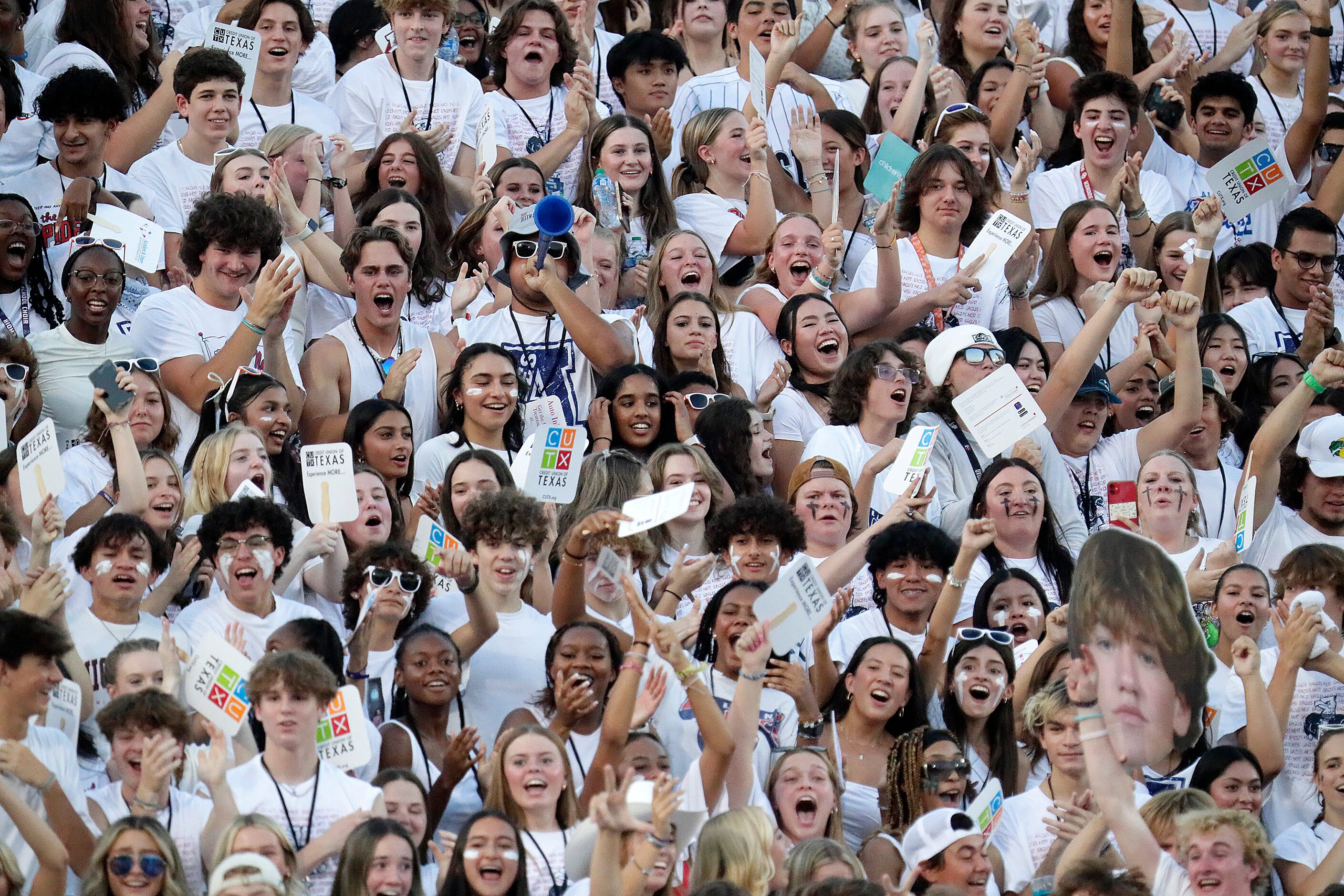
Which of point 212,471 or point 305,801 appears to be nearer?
point 305,801

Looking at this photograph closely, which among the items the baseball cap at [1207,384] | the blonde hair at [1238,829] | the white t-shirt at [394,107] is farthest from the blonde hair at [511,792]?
the white t-shirt at [394,107]

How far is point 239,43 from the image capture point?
10219 mm

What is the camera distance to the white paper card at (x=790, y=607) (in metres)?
7.36

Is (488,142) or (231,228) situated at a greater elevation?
(488,142)

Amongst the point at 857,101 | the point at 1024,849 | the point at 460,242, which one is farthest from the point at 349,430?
the point at 857,101

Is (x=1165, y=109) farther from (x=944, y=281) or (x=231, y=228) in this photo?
(x=231, y=228)

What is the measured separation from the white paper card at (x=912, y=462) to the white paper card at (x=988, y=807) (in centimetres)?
150

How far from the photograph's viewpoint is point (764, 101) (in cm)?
1106

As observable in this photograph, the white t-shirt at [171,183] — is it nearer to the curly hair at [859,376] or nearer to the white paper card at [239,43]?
the white paper card at [239,43]

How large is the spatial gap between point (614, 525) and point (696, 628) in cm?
46

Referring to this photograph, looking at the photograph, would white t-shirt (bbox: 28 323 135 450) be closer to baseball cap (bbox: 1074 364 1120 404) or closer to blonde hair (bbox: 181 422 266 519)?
blonde hair (bbox: 181 422 266 519)

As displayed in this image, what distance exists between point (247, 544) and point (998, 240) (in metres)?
3.49

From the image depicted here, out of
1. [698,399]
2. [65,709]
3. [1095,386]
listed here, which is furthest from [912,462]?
[65,709]

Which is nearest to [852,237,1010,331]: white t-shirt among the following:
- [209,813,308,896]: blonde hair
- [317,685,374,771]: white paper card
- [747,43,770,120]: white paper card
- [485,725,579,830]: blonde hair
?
[747,43,770,120]: white paper card
